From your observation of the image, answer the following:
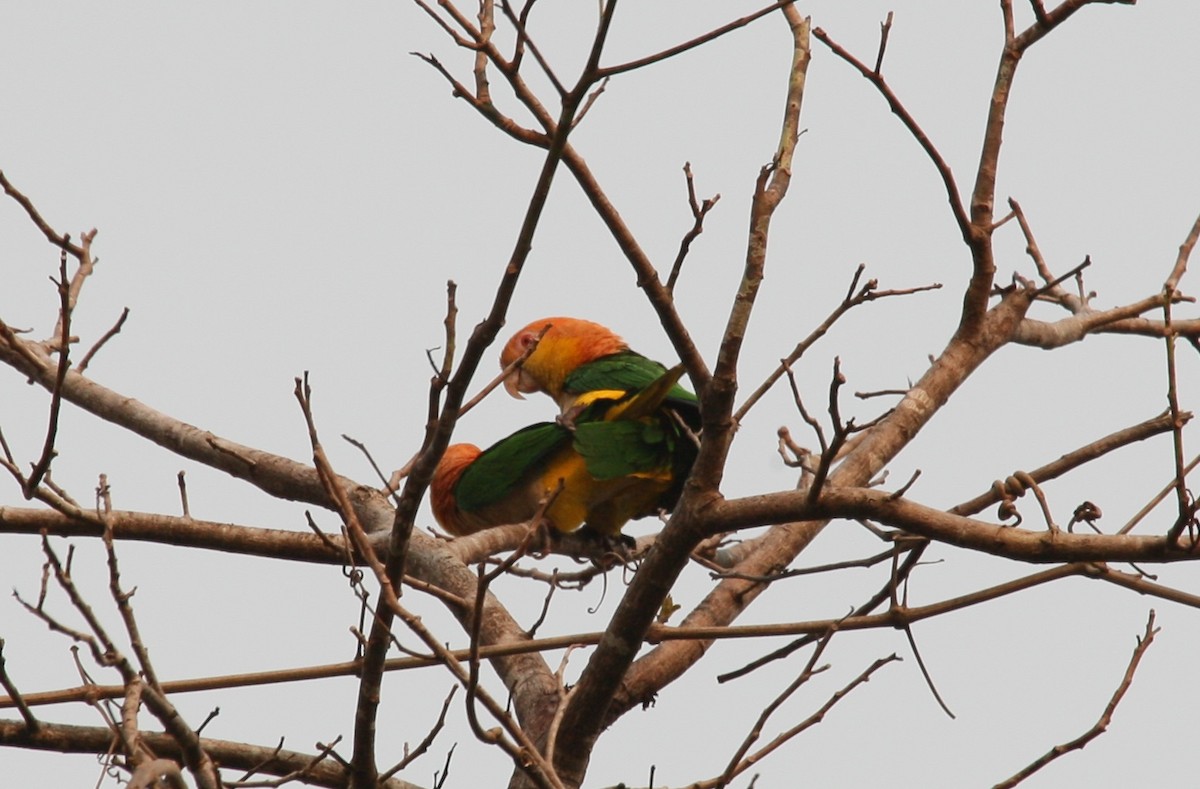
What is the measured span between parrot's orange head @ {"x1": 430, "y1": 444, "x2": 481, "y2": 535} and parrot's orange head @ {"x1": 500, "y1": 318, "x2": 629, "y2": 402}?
1.97ft

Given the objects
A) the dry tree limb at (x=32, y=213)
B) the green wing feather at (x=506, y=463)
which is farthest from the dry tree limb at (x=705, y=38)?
the green wing feather at (x=506, y=463)

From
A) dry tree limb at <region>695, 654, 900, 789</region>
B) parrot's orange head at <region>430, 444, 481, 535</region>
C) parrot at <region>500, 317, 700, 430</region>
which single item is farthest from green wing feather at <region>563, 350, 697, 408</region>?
dry tree limb at <region>695, 654, 900, 789</region>

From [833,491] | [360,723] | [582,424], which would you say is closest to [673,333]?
[833,491]

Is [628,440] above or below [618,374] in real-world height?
below

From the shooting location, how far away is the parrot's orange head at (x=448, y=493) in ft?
18.2

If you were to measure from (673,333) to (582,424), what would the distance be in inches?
83.3

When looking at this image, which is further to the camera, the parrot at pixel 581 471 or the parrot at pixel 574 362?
the parrot at pixel 574 362

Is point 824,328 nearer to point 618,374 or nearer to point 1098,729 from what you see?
point 1098,729

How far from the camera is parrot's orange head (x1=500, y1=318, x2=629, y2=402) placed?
598 centimetres

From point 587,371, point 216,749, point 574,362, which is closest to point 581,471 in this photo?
point 587,371

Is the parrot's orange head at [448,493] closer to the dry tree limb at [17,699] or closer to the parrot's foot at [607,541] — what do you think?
the parrot's foot at [607,541]

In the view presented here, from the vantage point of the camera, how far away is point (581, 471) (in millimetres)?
5012

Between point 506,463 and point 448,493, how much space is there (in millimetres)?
536

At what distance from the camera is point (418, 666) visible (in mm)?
2740
